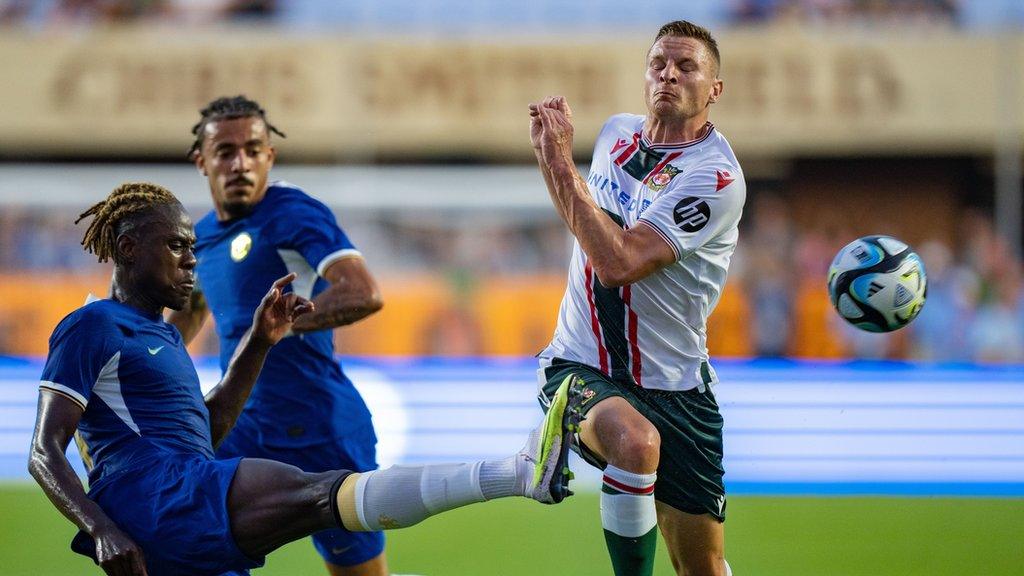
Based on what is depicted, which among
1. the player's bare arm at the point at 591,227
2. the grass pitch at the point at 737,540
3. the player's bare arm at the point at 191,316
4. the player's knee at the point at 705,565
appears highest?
the player's bare arm at the point at 591,227

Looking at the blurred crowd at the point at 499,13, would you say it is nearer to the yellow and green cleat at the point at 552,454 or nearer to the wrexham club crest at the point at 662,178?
the wrexham club crest at the point at 662,178

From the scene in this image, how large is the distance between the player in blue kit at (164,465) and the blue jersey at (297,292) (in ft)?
2.86

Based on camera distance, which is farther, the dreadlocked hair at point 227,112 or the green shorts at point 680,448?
the dreadlocked hair at point 227,112

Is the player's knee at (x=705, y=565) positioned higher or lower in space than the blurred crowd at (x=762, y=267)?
lower

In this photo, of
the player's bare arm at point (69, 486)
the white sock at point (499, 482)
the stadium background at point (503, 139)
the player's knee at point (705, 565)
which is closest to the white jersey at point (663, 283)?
the player's knee at point (705, 565)

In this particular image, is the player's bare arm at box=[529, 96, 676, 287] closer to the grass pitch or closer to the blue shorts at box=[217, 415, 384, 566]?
the blue shorts at box=[217, 415, 384, 566]

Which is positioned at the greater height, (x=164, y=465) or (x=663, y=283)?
(x=663, y=283)

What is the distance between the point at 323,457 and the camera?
5480mm

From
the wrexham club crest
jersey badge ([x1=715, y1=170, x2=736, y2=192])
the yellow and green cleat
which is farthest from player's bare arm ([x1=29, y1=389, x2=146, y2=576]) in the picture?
jersey badge ([x1=715, y1=170, x2=736, y2=192])

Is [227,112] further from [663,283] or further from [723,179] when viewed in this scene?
[723,179]

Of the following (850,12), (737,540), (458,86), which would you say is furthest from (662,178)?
(850,12)

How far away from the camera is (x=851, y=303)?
5.42 metres

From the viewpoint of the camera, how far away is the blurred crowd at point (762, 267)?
14227mm

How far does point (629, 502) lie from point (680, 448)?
368 mm
